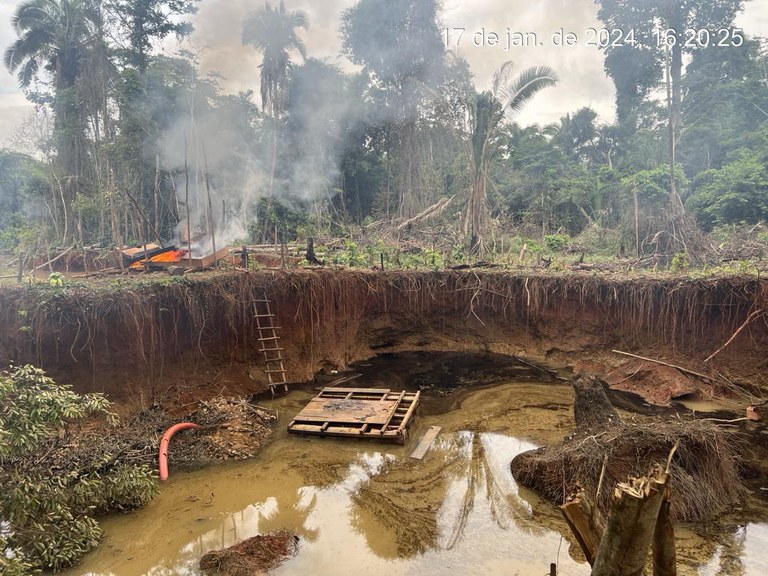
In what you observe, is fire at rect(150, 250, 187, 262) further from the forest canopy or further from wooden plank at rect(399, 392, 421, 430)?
wooden plank at rect(399, 392, 421, 430)

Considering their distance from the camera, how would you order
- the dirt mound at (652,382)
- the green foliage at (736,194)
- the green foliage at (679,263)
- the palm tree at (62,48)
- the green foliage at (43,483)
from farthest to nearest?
the palm tree at (62,48) → the green foliage at (736,194) → the green foliage at (679,263) → the dirt mound at (652,382) → the green foliage at (43,483)

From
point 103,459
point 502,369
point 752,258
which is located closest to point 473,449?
point 502,369

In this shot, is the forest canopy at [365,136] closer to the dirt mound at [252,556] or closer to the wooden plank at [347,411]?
the wooden plank at [347,411]

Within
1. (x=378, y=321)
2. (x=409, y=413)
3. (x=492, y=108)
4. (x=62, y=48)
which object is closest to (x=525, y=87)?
(x=492, y=108)

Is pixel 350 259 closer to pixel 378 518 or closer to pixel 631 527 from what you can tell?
pixel 378 518

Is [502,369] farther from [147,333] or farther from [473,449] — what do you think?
[147,333]

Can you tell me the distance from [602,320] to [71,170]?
2209cm

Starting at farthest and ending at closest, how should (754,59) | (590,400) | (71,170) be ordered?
(754,59), (71,170), (590,400)

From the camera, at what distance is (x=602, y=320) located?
11695mm

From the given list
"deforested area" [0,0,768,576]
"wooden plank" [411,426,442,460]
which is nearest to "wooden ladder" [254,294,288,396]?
"deforested area" [0,0,768,576]

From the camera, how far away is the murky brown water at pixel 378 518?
4.93 meters

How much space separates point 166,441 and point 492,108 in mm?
12674

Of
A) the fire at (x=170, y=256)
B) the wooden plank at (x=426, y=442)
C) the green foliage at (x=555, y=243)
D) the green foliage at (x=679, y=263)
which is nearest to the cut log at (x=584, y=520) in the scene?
the wooden plank at (x=426, y=442)

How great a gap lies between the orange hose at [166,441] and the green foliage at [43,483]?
0.94m
